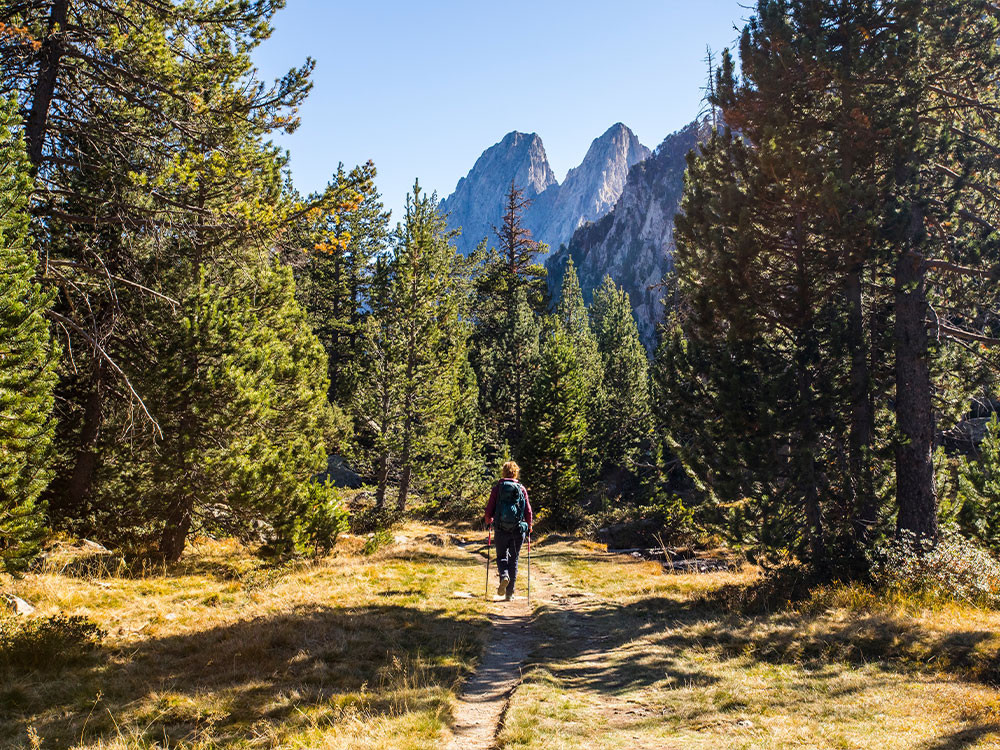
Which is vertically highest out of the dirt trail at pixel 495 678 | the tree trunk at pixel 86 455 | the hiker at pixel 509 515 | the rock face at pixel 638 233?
the rock face at pixel 638 233

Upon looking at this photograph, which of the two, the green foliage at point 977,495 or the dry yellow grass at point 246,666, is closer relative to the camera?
the dry yellow grass at point 246,666

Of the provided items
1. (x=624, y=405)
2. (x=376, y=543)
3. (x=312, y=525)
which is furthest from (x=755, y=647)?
(x=624, y=405)

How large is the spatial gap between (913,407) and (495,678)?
29.6 feet

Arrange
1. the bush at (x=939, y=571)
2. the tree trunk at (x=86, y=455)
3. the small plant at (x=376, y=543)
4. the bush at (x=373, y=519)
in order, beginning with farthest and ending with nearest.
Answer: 1. the bush at (x=373, y=519)
2. the small plant at (x=376, y=543)
3. the tree trunk at (x=86, y=455)
4. the bush at (x=939, y=571)

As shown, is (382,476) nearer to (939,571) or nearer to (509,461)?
(509,461)

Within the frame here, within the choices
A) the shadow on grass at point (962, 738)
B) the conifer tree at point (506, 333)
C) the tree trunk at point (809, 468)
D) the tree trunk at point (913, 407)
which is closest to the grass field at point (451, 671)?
the shadow on grass at point (962, 738)

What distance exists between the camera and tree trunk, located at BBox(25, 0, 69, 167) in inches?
357

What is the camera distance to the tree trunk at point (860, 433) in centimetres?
998

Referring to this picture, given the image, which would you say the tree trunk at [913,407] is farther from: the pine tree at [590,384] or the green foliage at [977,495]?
the pine tree at [590,384]

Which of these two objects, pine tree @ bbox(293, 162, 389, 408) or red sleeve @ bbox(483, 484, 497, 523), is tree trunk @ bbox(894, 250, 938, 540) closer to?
red sleeve @ bbox(483, 484, 497, 523)

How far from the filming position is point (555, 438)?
1168 inches

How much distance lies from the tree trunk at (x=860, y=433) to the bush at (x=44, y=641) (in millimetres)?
→ 11980

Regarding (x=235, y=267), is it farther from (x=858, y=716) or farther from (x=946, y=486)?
(x=946, y=486)

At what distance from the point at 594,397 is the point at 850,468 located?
99.7ft
